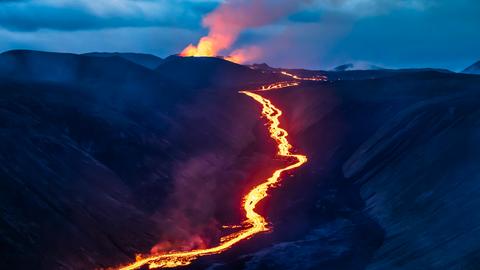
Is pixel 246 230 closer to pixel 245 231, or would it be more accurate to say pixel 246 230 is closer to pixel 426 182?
pixel 245 231

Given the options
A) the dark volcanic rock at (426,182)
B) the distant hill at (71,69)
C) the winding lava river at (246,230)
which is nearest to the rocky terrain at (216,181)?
the dark volcanic rock at (426,182)

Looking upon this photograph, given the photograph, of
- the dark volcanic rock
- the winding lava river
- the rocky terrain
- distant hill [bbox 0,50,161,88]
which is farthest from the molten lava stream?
distant hill [bbox 0,50,161,88]

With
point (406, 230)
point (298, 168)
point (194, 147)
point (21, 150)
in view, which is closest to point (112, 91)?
point (194, 147)

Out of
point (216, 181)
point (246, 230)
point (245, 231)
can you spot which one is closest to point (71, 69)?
point (216, 181)

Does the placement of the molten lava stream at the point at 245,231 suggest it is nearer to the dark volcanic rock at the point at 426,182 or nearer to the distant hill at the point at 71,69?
the dark volcanic rock at the point at 426,182

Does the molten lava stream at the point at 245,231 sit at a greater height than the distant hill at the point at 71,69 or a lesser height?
lesser

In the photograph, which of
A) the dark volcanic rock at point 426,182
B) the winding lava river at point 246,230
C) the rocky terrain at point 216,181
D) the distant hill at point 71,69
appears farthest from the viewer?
the distant hill at point 71,69

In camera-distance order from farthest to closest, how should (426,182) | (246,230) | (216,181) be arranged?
(216,181) → (426,182) → (246,230)

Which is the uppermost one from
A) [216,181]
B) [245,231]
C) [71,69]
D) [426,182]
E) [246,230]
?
[71,69]

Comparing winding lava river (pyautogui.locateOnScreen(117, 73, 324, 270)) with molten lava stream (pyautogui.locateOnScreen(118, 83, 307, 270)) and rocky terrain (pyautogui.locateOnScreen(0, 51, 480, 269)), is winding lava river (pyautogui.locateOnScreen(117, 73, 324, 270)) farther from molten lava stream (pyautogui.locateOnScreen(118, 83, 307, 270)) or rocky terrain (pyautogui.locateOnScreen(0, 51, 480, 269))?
rocky terrain (pyautogui.locateOnScreen(0, 51, 480, 269))

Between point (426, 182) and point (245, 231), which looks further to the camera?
point (426, 182)

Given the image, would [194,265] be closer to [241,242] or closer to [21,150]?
[241,242]

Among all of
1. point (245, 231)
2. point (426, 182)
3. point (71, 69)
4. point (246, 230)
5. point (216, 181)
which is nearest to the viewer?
point (245, 231)
